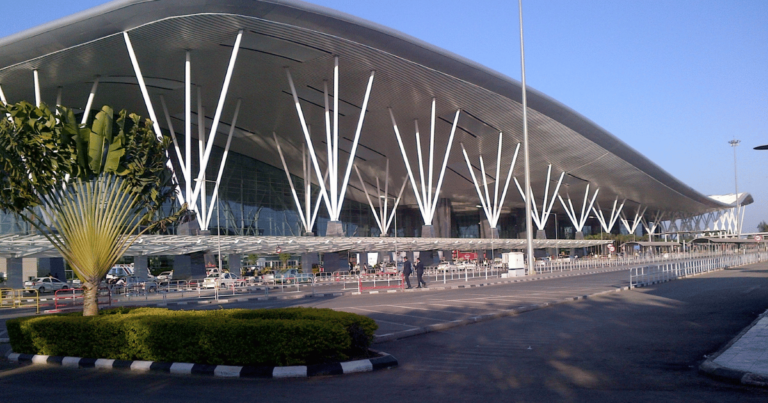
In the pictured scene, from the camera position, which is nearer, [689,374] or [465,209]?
[689,374]

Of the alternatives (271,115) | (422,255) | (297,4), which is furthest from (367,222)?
(297,4)

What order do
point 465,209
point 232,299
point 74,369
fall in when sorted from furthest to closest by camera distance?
1. point 465,209
2. point 232,299
3. point 74,369

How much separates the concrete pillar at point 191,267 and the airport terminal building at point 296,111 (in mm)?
1577

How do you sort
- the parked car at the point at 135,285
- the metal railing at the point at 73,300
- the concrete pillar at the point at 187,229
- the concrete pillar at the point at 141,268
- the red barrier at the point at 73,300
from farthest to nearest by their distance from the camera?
the concrete pillar at the point at 141,268 → the concrete pillar at the point at 187,229 → the parked car at the point at 135,285 → the metal railing at the point at 73,300 → the red barrier at the point at 73,300

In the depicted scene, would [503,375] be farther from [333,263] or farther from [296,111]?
[296,111]

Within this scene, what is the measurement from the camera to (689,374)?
8.27 meters

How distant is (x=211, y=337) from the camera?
9672 mm

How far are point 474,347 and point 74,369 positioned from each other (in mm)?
7099

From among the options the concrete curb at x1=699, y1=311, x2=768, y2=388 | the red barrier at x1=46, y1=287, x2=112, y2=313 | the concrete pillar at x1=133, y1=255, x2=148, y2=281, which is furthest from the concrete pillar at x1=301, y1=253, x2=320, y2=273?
the concrete curb at x1=699, y1=311, x2=768, y2=388

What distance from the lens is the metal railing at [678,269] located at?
2966 cm

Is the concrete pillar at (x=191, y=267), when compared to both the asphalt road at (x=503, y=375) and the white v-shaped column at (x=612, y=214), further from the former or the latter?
the white v-shaped column at (x=612, y=214)

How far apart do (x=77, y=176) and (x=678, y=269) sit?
103 feet

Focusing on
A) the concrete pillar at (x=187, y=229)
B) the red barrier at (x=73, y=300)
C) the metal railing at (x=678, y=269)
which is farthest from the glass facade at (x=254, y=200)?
the metal railing at (x=678, y=269)

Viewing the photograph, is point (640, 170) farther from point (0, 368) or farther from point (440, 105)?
point (0, 368)
